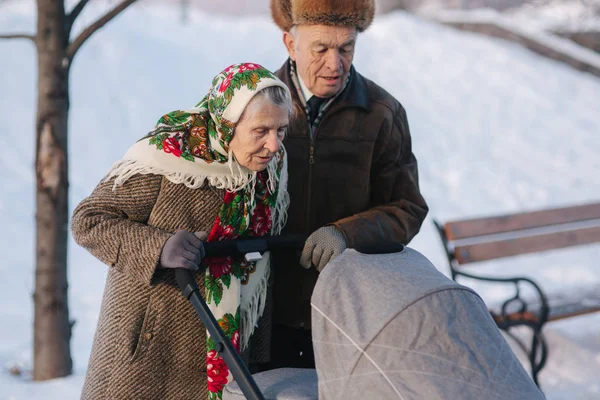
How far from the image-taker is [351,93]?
320 centimetres

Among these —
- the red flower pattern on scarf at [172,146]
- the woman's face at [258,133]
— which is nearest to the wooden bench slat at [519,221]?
the woman's face at [258,133]

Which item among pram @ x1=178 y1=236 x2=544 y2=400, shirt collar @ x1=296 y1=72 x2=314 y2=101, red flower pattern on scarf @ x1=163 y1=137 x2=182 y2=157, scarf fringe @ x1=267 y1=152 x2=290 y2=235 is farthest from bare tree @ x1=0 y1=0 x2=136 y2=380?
pram @ x1=178 y1=236 x2=544 y2=400

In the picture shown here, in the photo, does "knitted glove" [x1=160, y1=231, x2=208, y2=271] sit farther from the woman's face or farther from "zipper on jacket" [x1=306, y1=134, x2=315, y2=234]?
"zipper on jacket" [x1=306, y1=134, x2=315, y2=234]

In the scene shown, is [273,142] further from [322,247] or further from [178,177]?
[322,247]

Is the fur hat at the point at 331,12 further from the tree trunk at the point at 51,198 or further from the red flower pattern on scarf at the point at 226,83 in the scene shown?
the tree trunk at the point at 51,198

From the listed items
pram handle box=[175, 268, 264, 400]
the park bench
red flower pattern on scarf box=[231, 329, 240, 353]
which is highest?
pram handle box=[175, 268, 264, 400]

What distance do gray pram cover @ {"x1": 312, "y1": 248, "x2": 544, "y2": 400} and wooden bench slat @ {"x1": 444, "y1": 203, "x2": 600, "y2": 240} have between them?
3183 millimetres

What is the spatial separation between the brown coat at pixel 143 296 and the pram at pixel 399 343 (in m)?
0.30

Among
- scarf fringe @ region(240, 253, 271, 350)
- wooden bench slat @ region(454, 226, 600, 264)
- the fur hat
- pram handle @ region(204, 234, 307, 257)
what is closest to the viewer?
pram handle @ region(204, 234, 307, 257)

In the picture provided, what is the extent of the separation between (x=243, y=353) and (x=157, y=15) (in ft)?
38.9

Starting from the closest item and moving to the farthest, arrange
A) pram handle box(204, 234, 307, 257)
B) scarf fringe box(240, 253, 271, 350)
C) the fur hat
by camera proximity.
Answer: pram handle box(204, 234, 307, 257) → scarf fringe box(240, 253, 271, 350) → the fur hat

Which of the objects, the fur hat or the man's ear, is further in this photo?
the man's ear

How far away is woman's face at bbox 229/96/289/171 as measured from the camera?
254cm

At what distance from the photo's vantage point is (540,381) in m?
5.43
